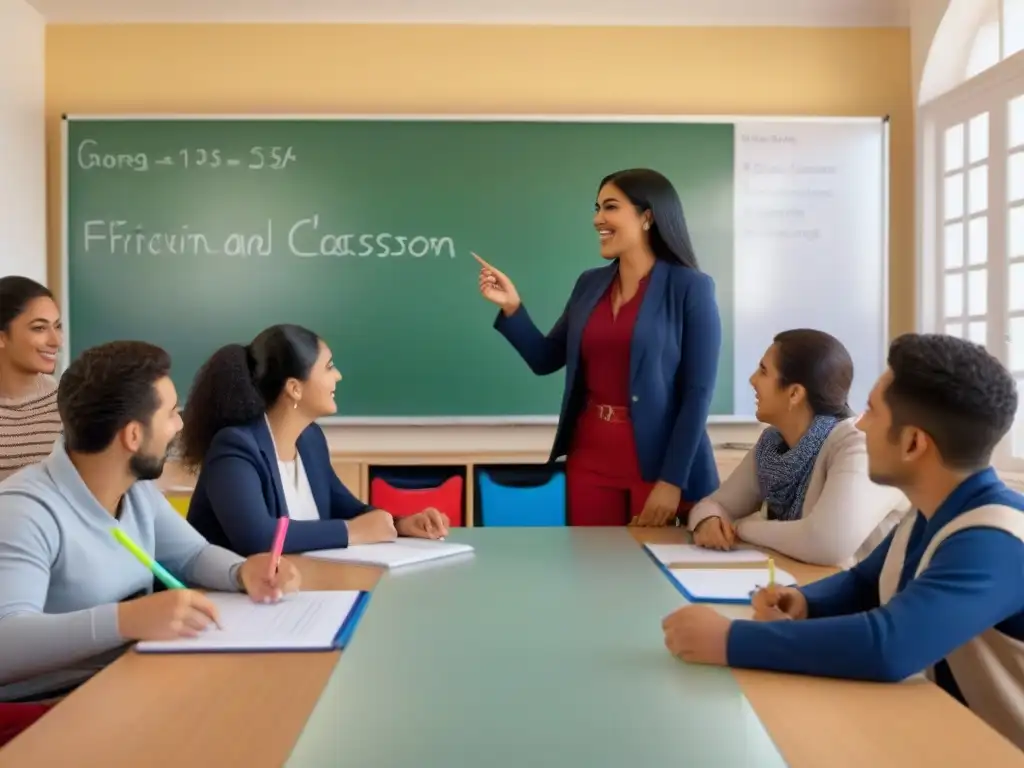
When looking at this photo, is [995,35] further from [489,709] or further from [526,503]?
[489,709]

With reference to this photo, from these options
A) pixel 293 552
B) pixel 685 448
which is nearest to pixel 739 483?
pixel 685 448

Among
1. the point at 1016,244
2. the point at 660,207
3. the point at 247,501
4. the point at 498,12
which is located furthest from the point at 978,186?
the point at 247,501

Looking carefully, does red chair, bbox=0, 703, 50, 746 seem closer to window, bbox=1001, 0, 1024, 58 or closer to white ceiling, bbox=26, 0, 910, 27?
white ceiling, bbox=26, 0, 910, 27

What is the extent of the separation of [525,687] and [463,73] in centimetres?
328

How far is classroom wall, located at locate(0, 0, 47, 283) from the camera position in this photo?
3.53 metres

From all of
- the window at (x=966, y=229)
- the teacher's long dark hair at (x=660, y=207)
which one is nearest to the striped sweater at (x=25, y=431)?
the teacher's long dark hair at (x=660, y=207)

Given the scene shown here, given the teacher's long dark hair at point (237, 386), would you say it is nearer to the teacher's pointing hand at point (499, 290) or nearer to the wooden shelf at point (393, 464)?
the teacher's pointing hand at point (499, 290)

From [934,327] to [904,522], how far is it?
2692 millimetres

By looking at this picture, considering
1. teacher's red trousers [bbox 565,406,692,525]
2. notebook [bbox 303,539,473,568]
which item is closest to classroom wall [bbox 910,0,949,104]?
teacher's red trousers [bbox 565,406,692,525]

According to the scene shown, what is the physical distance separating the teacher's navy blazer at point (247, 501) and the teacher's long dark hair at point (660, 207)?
3.34 ft

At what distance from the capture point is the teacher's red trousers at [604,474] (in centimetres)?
222

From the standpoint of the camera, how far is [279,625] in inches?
48.5

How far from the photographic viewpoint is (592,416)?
229cm

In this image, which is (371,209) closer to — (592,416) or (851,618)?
(592,416)
